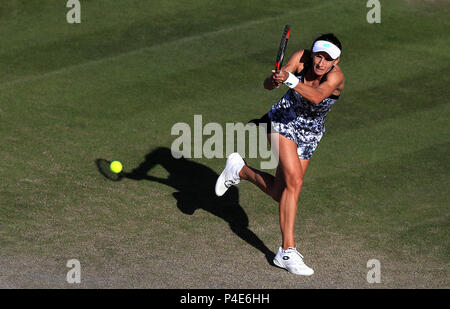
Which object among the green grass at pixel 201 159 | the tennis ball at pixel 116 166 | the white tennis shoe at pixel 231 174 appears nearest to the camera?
the green grass at pixel 201 159

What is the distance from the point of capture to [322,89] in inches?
309

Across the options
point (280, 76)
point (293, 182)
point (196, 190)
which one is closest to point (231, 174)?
point (293, 182)

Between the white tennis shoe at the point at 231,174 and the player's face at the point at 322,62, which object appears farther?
the white tennis shoe at the point at 231,174

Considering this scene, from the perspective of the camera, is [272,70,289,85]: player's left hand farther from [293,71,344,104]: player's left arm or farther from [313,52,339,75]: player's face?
[313,52,339,75]: player's face

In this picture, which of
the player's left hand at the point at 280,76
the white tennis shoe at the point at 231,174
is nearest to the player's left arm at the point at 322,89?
the player's left hand at the point at 280,76

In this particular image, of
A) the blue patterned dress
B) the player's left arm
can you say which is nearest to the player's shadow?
the blue patterned dress

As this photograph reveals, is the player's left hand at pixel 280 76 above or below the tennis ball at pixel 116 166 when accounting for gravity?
below

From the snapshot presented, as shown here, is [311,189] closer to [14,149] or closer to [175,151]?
[175,151]

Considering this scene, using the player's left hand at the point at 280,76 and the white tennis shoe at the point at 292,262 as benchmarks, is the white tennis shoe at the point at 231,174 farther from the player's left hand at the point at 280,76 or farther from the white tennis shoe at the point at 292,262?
the player's left hand at the point at 280,76

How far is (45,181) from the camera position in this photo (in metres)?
10.0

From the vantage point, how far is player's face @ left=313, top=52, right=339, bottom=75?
7.97m

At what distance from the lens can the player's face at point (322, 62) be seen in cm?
797

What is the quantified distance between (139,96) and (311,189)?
399cm

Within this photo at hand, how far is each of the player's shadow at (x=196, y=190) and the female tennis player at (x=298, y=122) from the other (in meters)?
0.64
